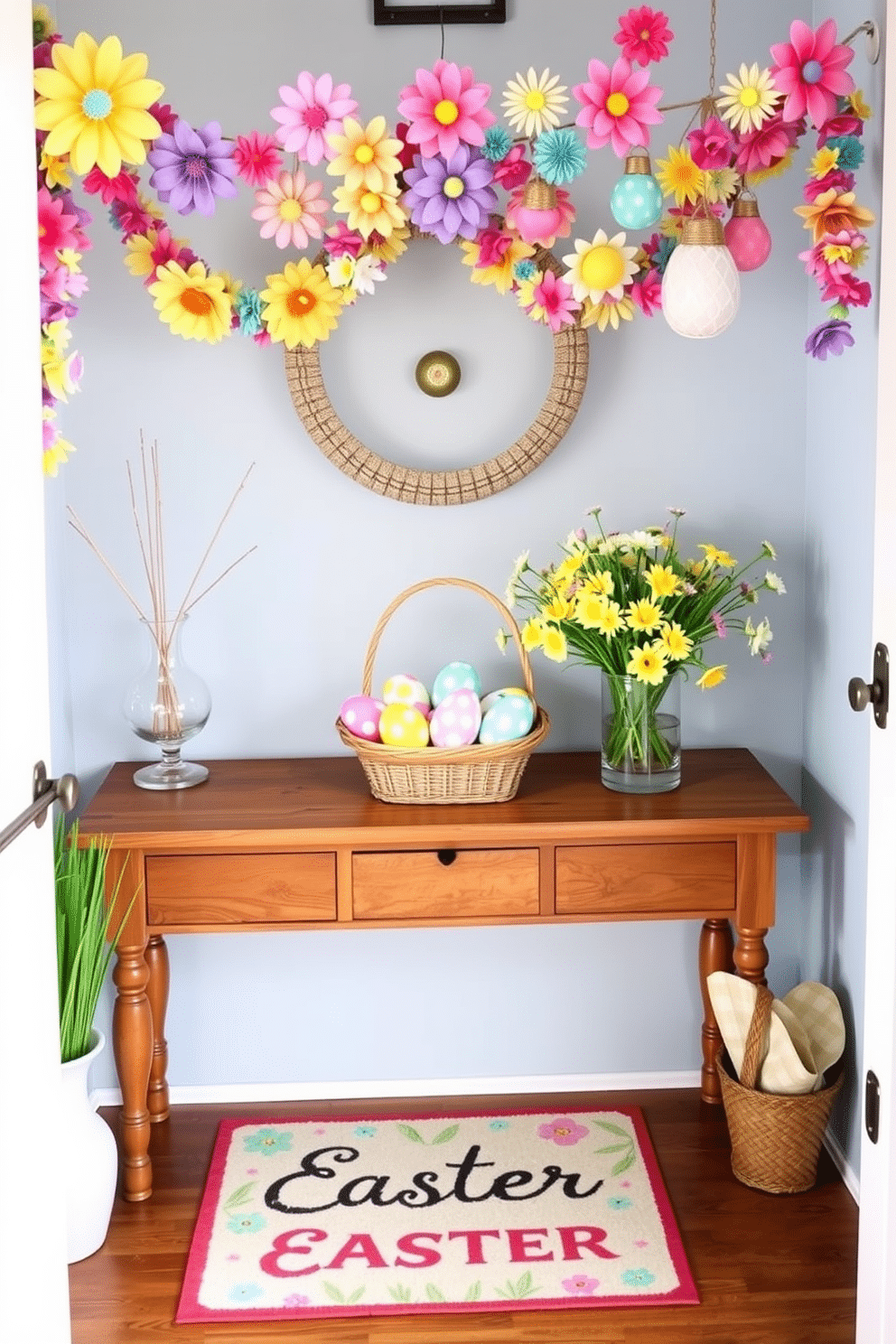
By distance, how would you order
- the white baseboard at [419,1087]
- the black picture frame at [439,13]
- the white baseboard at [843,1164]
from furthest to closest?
the white baseboard at [419,1087]
the black picture frame at [439,13]
the white baseboard at [843,1164]

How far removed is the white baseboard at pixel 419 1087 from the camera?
3096 millimetres

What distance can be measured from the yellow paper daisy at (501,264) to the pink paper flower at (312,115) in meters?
0.33

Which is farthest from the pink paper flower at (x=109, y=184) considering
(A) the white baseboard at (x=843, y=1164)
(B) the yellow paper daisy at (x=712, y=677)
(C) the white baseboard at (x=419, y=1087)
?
(A) the white baseboard at (x=843, y=1164)

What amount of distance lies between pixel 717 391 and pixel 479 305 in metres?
0.49

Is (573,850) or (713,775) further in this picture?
(713,775)

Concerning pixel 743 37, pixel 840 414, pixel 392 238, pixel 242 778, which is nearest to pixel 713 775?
pixel 840 414

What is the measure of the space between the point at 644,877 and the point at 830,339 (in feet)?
3.14

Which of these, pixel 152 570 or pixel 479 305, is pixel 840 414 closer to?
pixel 479 305

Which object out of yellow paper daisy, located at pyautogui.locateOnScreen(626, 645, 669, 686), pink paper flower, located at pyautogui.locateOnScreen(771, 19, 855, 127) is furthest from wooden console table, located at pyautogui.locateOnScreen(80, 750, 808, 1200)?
pink paper flower, located at pyautogui.locateOnScreen(771, 19, 855, 127)

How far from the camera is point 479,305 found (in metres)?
2.91

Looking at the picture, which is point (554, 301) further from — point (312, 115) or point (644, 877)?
point (644, 877)

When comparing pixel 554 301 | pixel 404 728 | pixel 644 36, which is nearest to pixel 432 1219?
pixel 404 728

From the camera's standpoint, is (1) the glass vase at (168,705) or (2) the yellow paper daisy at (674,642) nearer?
(2) the yellow paper daisy at (674,642)

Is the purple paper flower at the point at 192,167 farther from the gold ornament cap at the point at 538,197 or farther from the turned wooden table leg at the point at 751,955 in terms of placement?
the turned wooden table leg at the point at 751,955
